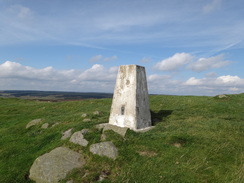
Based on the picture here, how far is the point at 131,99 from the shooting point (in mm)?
14422

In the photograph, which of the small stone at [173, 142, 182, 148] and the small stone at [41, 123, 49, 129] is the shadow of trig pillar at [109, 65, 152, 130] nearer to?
the small stone at [173, 142, 182, 148]

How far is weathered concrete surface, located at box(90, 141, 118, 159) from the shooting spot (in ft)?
34.4

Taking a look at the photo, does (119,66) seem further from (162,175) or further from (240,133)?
(240,133)

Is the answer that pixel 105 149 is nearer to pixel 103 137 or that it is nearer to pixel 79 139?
pixel 103 137

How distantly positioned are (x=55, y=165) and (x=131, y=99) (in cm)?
696

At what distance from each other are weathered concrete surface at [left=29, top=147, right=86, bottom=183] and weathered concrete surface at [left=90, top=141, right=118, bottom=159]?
85 cm

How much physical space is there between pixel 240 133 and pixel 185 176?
7416 millimetres

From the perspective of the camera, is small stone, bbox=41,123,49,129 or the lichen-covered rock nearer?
the lichen-covered rock

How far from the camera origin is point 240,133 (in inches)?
528

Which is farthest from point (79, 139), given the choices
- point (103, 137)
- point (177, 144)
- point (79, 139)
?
point (177, 144)

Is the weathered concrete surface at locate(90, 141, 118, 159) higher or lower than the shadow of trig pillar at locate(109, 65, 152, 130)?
lower

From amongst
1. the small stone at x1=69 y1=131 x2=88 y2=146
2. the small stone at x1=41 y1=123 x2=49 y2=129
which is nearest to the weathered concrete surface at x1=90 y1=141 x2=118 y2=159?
the small stone at x1=69 y1=131 x2=88 y2=146

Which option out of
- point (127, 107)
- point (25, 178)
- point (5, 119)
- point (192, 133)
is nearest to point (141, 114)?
point (127, 107)

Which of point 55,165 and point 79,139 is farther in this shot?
point 79,139
